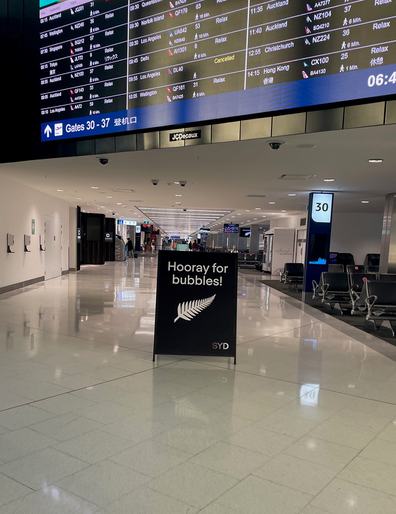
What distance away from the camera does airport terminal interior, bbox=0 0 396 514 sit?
2.68 m

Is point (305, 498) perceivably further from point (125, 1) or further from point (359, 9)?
point (125, 1)

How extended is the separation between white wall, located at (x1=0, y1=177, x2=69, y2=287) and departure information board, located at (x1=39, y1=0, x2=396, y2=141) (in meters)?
3.99

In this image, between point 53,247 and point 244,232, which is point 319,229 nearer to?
point 53,247

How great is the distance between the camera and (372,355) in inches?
A: 236

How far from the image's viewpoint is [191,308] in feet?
16.6

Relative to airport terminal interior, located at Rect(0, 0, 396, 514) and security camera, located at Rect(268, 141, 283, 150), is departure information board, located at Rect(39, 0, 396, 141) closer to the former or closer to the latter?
airport terminal interior, located at Rect(0, 0, 396, 514)

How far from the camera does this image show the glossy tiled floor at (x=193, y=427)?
2412 mm

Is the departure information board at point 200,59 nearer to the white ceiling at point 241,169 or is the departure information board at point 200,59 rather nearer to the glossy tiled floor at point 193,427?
the white ceiling at point 241,169

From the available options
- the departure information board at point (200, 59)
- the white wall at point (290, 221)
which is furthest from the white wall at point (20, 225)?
the white wall at point (290, 221)

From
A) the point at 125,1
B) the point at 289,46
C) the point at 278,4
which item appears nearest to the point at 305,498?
the point at 289,46

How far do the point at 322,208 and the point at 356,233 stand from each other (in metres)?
8.50

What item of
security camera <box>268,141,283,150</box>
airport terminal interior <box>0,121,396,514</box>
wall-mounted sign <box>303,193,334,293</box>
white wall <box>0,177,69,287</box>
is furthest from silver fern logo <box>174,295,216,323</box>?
wall-mounted sign <box>303,193,334,293</box>

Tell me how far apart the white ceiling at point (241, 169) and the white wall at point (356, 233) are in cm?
605

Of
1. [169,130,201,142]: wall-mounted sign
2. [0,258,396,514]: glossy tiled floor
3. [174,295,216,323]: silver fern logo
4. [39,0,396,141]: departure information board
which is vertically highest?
[39,0,396,141]: departure information board
